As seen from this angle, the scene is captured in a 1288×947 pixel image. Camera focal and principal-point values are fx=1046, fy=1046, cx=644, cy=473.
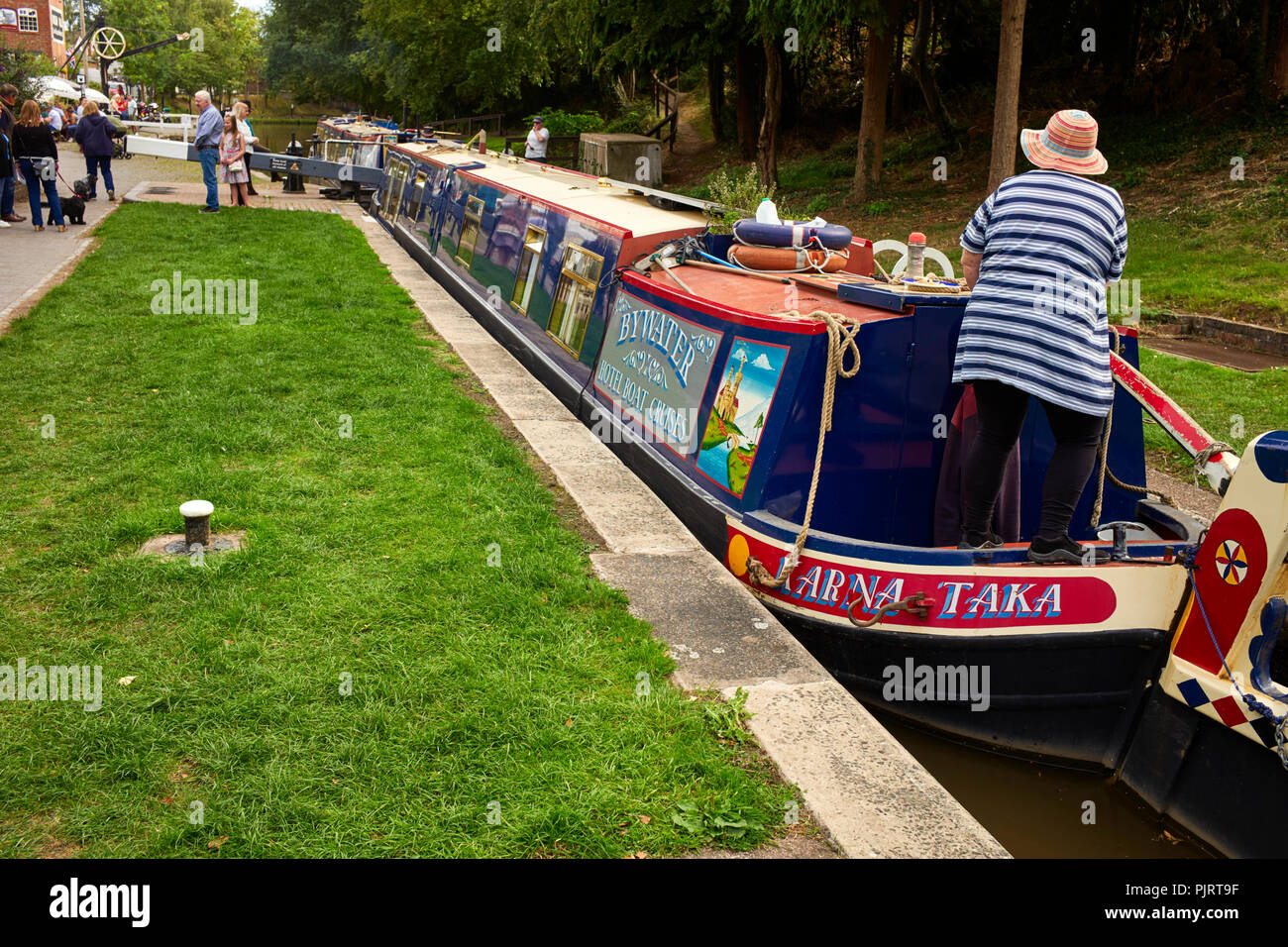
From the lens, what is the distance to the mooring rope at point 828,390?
4293mm

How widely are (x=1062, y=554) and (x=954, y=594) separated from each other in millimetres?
432

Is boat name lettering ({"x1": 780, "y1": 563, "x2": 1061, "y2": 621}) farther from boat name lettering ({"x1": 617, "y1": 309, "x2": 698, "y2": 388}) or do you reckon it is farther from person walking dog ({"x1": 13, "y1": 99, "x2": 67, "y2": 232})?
person walking dog ({"x1": 13, "y1": 99, "x2": 67, "y2": 232})

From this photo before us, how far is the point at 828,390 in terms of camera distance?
14.1 feet

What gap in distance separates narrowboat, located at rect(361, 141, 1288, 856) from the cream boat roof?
1127 mm

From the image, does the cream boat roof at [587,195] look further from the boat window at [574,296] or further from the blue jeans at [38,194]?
the blue jeans at [38,194]

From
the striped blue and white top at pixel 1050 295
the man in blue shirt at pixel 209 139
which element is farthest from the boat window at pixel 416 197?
the striped blue and white top at pixel 1050 295

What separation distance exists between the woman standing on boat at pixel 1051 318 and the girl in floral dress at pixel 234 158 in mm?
14754

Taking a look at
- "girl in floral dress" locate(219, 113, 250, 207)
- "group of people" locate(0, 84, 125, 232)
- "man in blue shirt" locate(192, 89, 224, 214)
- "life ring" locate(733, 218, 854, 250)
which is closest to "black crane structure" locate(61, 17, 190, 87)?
"girl in floral dress" locate(219, 113, 250, 207)

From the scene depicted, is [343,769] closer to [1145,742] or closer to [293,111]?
[1145,742]

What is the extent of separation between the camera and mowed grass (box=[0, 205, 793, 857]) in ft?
9.31

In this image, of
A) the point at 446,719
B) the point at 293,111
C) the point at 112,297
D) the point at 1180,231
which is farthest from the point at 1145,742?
the point at 293,111

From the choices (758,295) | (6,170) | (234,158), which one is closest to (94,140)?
(234,158)

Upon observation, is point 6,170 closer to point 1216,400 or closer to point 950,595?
point 950,595

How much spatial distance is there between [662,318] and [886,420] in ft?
5.48
